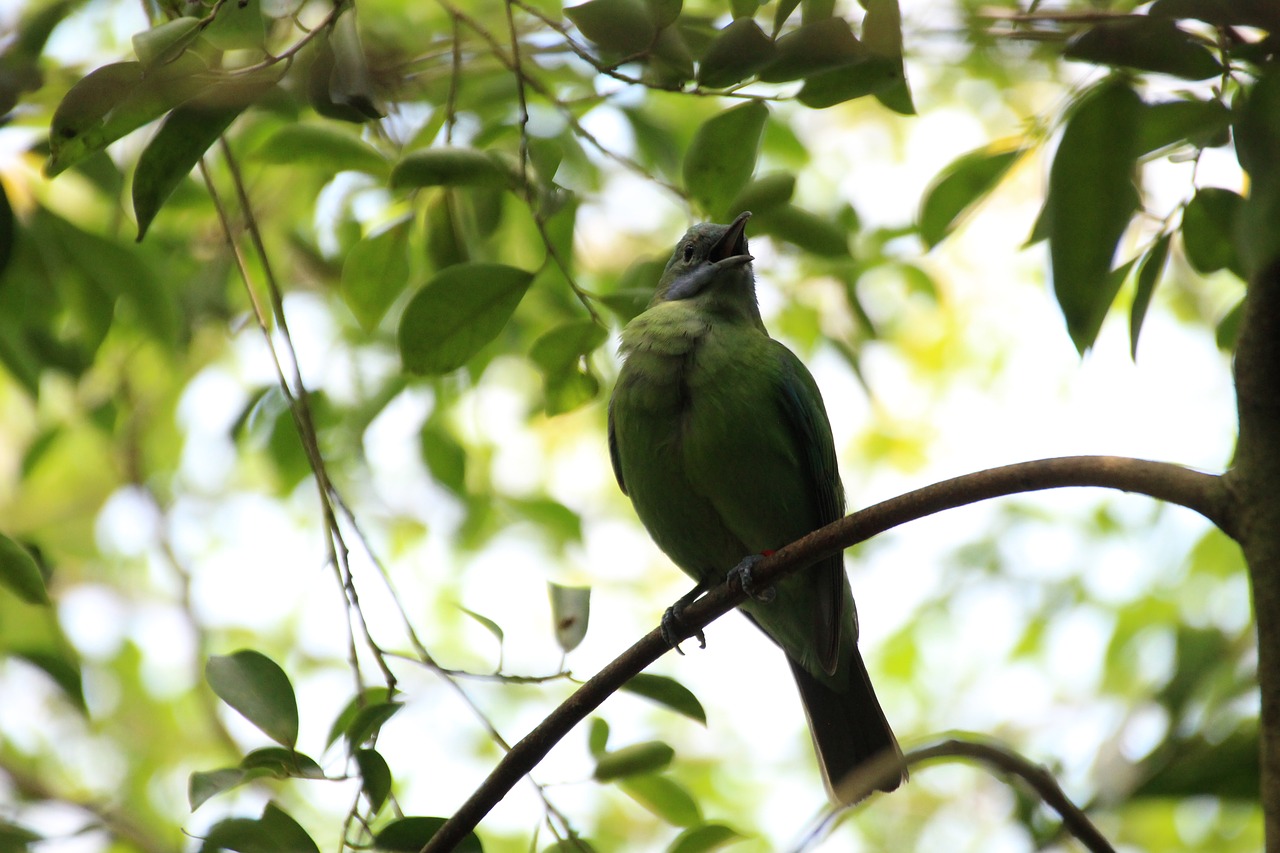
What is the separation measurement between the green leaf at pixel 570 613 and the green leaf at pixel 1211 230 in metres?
1.72

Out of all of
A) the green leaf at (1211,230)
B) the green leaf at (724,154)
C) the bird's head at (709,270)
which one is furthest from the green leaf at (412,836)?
the bird's head at (709,270)

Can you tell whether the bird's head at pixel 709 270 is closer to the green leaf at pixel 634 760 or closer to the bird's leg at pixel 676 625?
the bird's leg at pixel 676 625

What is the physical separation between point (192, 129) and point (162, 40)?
0.79ft

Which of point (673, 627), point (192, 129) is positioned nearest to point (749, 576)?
point (673, 627)

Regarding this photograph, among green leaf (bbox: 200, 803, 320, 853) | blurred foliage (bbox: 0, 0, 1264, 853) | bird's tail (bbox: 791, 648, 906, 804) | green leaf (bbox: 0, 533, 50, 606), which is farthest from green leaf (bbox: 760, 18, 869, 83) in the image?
bird's tail (bbox: 791, 648, 906, 804)

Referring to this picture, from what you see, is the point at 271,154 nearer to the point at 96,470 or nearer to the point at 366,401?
the point at 366,401

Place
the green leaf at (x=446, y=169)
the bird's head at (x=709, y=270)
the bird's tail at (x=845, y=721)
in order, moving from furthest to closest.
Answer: the bird's head at (x=709, y=270) < the bird's tail at (x=845, y=721) < the green leaf at (x=446, y=169)

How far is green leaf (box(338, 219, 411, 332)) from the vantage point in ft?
11.1

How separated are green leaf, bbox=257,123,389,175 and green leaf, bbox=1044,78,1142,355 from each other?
1.94 meters

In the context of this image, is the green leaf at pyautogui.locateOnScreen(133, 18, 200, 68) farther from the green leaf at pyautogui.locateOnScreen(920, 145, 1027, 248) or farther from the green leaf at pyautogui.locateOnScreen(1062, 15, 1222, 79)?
the green leaf at pyautogui.locateOnScreen(920, 145, 1027, 248)

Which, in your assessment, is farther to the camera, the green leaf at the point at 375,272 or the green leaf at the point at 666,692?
the green leaf at the point at 375,272

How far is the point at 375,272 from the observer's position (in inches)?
135

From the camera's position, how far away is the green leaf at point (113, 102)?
2.17 metres

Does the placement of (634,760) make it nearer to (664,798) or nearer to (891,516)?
(664,798)
